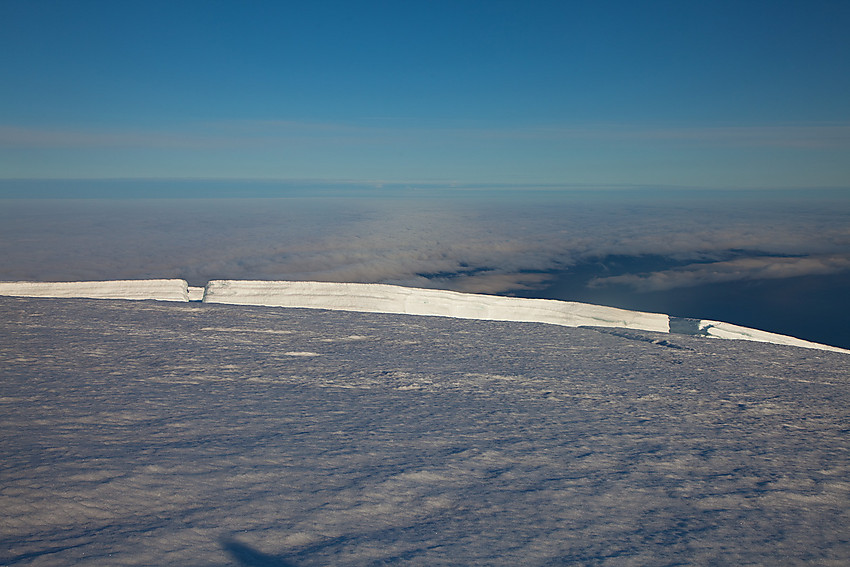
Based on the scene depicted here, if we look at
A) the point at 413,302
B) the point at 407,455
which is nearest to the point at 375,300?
the point at 413,302

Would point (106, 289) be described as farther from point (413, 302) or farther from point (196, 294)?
point (413, 302)

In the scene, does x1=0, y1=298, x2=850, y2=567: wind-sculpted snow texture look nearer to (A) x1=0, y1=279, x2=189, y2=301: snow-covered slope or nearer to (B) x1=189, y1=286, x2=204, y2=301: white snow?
(A) x1=0, y1=279, x2=189, y2=301: snow-covered slope

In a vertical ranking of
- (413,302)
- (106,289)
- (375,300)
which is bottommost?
(413,302)

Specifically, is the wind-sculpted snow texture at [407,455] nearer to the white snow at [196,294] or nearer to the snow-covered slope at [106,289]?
the snow-covered slope at [106,289]

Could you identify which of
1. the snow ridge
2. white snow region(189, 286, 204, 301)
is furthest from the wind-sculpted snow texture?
white snow region(189, 286, 204, 301)

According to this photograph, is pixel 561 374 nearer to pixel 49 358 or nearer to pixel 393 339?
pixel 393 339

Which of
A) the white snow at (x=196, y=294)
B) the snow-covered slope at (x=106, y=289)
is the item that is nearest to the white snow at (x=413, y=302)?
the snow-covered slope at (x=106, y=289)
